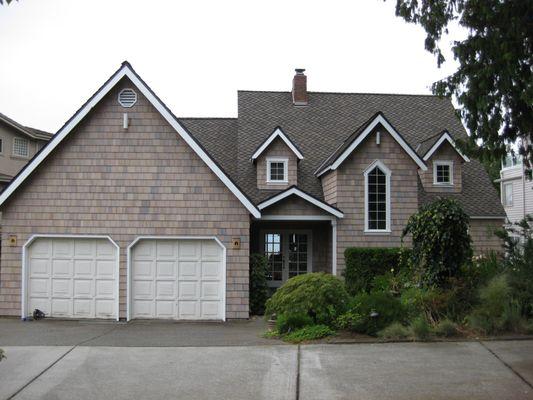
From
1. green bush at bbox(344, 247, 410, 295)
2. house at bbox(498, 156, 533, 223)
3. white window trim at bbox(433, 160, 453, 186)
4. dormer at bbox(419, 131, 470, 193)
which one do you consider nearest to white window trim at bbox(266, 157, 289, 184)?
green bush at bbox(344, 247, 410, 295)

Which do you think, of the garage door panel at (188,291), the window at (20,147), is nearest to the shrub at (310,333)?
the garage door panel at (188,291)

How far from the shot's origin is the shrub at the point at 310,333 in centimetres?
1199

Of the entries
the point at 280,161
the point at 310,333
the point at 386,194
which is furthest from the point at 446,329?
the point at 280,161

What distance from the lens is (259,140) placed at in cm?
2350

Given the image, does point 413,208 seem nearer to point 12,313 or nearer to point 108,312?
point 108,312

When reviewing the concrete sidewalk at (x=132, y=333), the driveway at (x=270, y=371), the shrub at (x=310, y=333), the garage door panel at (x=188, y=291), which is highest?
the garage door panel at (x=188, y=291)

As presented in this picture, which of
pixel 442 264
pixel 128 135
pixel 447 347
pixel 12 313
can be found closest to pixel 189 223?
pixel 128 135

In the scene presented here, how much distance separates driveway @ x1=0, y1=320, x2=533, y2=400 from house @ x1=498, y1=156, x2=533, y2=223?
3074cm

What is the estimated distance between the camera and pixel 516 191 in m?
41.1

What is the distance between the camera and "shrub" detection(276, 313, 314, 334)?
41.2 ft

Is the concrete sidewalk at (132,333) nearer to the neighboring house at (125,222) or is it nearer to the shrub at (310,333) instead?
the shrub at (310,333)

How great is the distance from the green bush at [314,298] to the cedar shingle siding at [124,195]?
152 inches

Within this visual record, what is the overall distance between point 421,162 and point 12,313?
1305cm

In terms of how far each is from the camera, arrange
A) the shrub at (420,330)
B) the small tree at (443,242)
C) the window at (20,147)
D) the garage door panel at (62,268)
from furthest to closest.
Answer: the window at (20,147), the garage door panel at (62,268), the small tree at (443,242), the shrub at (420,330)
